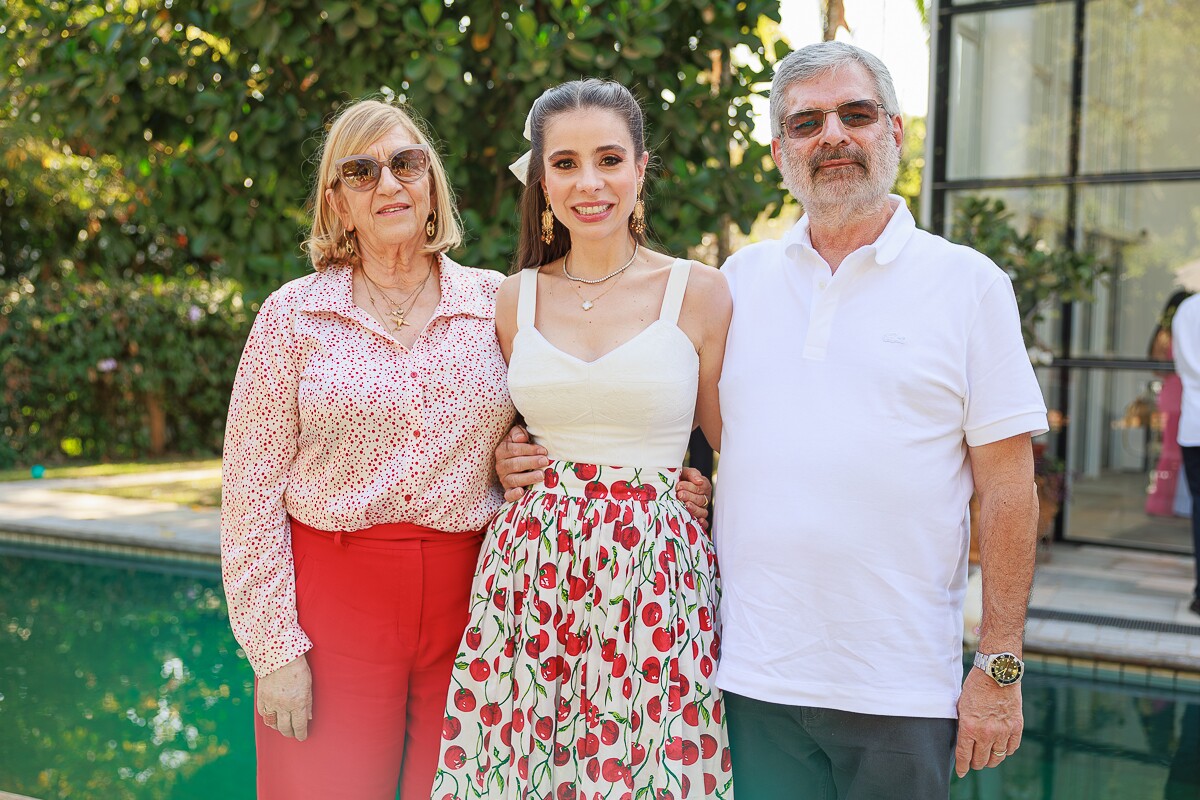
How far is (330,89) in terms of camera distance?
208 inches

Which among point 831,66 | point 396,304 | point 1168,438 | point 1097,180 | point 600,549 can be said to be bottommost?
point 1168,438

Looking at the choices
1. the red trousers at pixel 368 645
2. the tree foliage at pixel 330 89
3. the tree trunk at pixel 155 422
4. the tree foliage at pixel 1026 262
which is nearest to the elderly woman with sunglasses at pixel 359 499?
the red trousers at pixel 368 645

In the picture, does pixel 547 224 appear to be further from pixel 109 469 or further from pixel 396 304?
pixel 109 469

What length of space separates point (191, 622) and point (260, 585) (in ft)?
14.3

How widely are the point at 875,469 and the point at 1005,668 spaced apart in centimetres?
41

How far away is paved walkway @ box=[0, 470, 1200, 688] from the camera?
5090 millimetres

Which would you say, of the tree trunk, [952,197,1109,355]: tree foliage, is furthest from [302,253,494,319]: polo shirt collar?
the tree trunk

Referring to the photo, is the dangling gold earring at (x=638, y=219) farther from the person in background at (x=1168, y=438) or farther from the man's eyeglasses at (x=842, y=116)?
the person in background at (x=1168, y=438)

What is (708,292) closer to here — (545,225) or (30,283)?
(545,225)

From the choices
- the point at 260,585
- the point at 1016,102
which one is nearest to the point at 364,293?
the point at 260,585

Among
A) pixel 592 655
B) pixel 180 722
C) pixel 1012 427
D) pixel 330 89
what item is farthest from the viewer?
pixel 330 89

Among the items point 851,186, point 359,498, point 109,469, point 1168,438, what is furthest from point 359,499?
point 109,469

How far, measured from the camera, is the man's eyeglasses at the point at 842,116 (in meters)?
2.01

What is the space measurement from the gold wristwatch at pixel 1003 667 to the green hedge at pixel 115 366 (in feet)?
30.6
